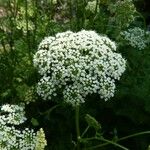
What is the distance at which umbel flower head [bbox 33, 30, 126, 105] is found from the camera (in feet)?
11.3

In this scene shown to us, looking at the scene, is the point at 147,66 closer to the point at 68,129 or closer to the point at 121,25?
the point at 121,25

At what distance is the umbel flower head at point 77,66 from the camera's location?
11.3 feet

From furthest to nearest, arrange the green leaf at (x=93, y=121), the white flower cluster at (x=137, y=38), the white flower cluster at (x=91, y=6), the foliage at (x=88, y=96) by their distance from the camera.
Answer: the white flower cluster at (x=91, y=6)
the white flower cluster at (x=137, y=38)
the foliage at (x=88, y=96)
the green leaf at (x=93, y=121)

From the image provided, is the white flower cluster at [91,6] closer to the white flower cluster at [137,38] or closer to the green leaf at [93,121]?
the white flower cluster at [137,38]

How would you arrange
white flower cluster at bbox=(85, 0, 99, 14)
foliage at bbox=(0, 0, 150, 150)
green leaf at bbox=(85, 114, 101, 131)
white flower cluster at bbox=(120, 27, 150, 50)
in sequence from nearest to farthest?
green leaf at bbox=(85, 114, 101, 131) → foliage at bbox=(0, 0, 150, 150) → white flower cluster at bbox=(120, 27, 150, 50) → white flower cluster at bbox=(85, 0, 99, 14)

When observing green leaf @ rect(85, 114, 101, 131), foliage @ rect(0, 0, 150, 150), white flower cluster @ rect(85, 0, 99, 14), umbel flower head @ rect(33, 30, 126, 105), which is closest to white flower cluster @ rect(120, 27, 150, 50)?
foliage @ rect(0, 0, 150, 150)

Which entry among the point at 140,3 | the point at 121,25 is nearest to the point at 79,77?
the point at 121,25

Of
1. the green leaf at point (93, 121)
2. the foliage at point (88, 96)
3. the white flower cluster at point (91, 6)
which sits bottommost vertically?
the green leaf at point (93, 121)

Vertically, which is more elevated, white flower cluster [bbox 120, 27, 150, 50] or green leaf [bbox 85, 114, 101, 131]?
white flower cluster [bbox 120, 27, 150, 50]

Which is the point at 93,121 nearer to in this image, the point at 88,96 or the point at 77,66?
the point at 77,66

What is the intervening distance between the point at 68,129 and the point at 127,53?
0.86 metres

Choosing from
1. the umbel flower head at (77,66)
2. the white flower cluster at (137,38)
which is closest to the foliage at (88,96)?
the white flower cluster at (137,38)

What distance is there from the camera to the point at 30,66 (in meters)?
4.28

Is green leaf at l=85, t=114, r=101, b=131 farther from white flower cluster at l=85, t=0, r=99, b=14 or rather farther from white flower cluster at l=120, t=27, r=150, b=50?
white flower cluster at l=85, t=0, r=99, b=14
